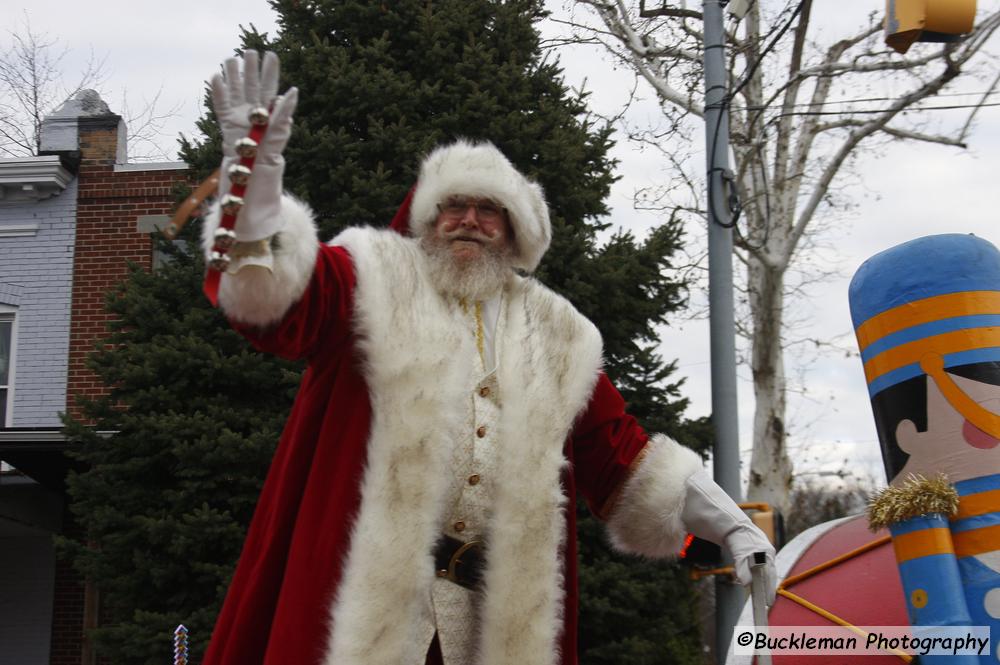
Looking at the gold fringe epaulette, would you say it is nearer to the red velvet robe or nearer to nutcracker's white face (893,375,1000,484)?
nutcracker's white face (893,375,1000,484)

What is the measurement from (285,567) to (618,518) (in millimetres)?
1369

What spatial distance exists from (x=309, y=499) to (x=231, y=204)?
97 cm

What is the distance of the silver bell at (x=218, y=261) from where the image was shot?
2861 millimetres

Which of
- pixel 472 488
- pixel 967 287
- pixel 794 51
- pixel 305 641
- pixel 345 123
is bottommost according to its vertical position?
pixel 305 641

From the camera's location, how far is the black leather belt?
339 cm

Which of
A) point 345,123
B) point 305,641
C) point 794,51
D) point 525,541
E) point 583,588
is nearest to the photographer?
point 305,641

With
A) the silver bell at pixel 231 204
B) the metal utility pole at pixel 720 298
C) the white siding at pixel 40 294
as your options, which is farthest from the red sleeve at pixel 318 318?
the white siding at pixel 40 294

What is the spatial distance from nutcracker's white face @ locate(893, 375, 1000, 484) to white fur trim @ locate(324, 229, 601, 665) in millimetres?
1227

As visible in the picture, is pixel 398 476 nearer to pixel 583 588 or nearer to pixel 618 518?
pixel 618 518

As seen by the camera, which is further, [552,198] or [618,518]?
[552,198]

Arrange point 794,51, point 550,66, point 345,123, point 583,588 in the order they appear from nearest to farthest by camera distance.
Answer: point 583,588 → point 345,123 → point 550,66 → point 794,51

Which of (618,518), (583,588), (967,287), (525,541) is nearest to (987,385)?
(967,287)

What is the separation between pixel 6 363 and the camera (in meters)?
12.3

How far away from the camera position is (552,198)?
8.77m
